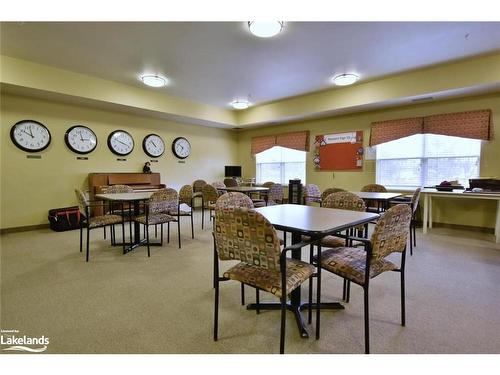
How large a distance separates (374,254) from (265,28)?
270 centimetres

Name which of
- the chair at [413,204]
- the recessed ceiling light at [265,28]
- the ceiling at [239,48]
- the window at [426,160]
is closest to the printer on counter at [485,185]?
the window at [426,160]

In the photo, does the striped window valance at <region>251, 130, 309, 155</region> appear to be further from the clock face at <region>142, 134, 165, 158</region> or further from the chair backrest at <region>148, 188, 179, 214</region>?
the chair backrest at <region>148, 188, 179, 214</region>

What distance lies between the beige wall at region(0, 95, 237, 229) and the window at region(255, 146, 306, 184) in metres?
2.80

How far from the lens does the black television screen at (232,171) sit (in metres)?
8.10

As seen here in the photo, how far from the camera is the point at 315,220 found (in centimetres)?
183

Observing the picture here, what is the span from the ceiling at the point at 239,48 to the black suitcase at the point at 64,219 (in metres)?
2.55

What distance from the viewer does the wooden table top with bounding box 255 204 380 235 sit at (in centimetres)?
157

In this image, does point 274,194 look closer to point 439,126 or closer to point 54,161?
point 439,126

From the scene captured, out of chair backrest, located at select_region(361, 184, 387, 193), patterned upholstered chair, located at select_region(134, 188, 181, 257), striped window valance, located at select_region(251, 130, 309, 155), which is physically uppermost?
striped window valance, located at select_region(251, 130, 309, 155)

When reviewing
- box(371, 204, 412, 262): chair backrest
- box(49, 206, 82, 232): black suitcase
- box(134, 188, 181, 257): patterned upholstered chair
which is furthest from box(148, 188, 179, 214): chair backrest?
box(371, 204, 412, 262): chair backrest

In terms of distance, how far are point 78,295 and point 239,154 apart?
269 inches
